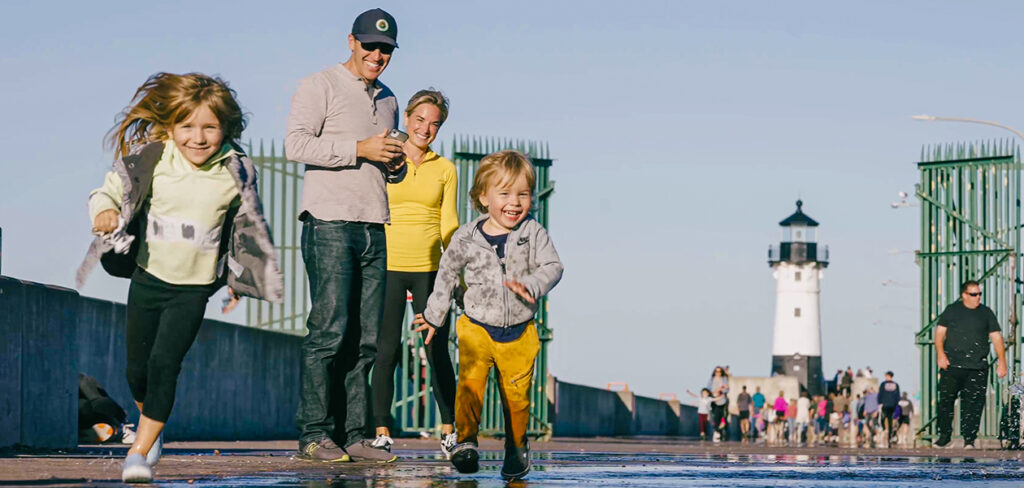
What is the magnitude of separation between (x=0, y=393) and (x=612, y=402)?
91.4 ft

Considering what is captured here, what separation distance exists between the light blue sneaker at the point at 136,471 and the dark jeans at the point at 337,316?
1.95m

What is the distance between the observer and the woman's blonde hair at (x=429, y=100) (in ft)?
28.7

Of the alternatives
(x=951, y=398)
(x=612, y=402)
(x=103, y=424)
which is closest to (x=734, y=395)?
(x=612, y=402)

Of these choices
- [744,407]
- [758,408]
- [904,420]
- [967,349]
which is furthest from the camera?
[758,408]

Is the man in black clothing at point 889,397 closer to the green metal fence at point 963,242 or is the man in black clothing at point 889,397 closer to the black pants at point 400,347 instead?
the green metal fence at point 963,242

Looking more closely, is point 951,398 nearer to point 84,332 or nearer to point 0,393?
point 84,332

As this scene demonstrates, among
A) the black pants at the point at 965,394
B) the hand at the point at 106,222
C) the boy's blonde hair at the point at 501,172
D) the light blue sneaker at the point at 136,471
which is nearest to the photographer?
the light blue sneaker at the point at 136,471

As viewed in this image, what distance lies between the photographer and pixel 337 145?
766 cm

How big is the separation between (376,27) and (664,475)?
7.49ft

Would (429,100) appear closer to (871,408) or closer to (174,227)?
(174,227)

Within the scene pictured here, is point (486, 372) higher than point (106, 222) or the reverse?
the reverse

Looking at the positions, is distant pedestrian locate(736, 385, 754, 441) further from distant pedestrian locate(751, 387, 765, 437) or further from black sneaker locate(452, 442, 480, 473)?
black sneaker locate(452, 442, 480, 473)

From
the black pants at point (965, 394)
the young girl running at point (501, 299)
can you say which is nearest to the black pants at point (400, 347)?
the young girl running at point (501, 299)

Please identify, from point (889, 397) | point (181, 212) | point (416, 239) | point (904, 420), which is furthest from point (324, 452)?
point (904, 420)
